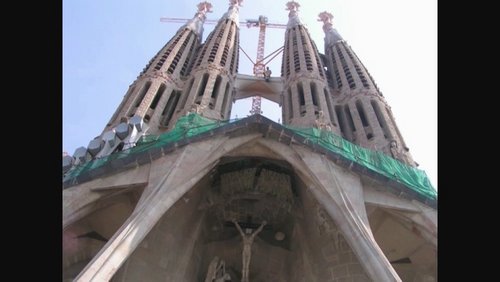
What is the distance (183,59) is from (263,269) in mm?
17243

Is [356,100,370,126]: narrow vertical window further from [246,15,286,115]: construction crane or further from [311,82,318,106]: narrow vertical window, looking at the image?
[246,15,286,115]: construction crane

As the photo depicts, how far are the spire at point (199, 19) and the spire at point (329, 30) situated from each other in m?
9.76

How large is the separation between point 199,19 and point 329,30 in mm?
10472

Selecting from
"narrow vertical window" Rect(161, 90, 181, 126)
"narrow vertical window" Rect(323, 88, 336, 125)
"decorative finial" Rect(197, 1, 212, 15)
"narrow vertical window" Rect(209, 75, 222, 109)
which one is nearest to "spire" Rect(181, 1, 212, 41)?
"decorative finial" Rect(197, 1, 212, 15)

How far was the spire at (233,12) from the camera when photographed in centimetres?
3618

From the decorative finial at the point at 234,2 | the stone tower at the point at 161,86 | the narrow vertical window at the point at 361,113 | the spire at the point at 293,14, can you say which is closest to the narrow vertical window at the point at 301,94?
the narrow vertical window at the point at 361,113

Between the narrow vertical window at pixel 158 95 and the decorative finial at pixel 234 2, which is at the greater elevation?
the decorative finial at pixel 234 2

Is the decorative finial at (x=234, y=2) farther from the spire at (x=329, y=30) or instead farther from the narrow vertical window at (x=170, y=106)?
the narrow vertical window at (x=170, y=106)

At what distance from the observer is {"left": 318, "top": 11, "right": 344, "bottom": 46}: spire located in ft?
113

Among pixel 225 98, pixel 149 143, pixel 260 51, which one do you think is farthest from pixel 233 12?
pixel 149 143

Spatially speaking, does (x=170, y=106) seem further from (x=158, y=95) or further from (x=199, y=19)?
(x=199, y=19)
